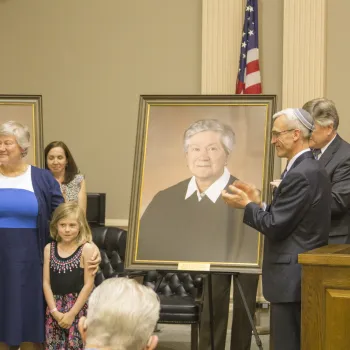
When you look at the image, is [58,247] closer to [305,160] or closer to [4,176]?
[4,176]

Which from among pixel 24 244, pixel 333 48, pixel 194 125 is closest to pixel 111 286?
pixel 24 244

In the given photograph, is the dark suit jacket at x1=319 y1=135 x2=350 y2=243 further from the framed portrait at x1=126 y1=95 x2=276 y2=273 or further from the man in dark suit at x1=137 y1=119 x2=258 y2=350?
the man in dark suit at x1=137 y1=119 x2=258 y2=350

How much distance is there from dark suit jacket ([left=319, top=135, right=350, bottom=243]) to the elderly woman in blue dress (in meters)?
1.75

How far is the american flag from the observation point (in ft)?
25.0

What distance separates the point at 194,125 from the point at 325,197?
1.39 metres

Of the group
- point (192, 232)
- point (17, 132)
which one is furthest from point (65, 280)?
point (17, 132)

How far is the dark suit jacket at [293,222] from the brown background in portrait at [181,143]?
964 millimetres

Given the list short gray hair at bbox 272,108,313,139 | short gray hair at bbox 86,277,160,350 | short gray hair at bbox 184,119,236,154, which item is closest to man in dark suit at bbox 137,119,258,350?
short gray hair at bbox 184,119,236,154

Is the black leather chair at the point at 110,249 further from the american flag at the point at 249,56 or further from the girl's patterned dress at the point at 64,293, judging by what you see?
the american flag at the point at 249,56

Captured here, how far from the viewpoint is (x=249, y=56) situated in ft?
25.2

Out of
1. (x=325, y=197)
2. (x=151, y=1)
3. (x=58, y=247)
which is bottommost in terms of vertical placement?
(x=58, y=247)

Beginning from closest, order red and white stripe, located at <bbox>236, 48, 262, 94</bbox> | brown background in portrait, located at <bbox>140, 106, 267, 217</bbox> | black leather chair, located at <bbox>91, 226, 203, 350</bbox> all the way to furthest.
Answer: brown background in portrait, located at <bbox>140, 106, 267, 217</bbox> < black leather chair, located at <bbox>91, 226, 203, 350</bbox> < red and white stripe, located at <bbox>236, 48, 262, 94</bbox>

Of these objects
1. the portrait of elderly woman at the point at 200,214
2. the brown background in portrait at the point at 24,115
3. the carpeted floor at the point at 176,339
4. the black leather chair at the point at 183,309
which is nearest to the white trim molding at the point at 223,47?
the carpeted floor at the point at 176,339

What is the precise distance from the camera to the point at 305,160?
4.14m
